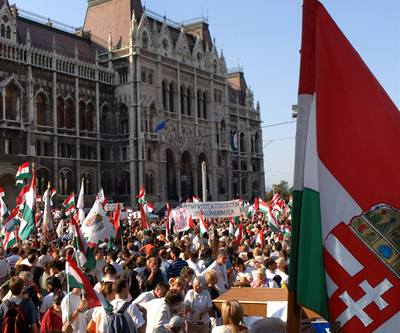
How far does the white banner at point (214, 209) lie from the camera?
58.1 feet

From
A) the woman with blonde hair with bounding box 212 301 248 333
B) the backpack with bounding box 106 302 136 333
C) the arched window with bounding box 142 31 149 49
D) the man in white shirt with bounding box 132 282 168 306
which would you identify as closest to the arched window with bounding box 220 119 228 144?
the arched window with bounding box 142 31 149 49

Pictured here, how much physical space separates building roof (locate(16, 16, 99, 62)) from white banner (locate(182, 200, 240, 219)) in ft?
86.0

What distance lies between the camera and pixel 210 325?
22.0ft

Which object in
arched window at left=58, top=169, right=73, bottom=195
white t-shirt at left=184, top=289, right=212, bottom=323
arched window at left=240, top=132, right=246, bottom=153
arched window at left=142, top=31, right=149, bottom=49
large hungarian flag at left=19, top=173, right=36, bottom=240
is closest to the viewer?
→ white t-shirt at left=184, top=289, right=212, bottom=323

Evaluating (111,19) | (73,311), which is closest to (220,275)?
(73,311)

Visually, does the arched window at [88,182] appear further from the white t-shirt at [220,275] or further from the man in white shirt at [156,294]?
the man in white shirt at [156,294]

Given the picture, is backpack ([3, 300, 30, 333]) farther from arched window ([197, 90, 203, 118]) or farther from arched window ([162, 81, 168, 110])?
arched window ([197, 90, 203, 118])

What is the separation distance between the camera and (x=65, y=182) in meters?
39.8

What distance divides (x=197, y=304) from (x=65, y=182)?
34.6m

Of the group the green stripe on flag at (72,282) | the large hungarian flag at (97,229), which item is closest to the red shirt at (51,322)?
the green stripe on flag at (72,282)

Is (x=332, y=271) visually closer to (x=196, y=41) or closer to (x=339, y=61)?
(x=339, y=61)

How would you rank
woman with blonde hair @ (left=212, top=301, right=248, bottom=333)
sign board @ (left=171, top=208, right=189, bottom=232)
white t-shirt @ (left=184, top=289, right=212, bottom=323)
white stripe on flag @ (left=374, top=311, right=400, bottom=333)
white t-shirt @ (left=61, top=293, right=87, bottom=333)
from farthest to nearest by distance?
sign board @ (left=171, top=208, right=189, bottom=232), white t-shirt @ (left=184, top=289, right=212, bottom=323), white t-shirt @ (left=61, top=293, right=87, bottom=333), woman with blonde hair @ (left=212, top=301, right=248, bottom=333), white stripe on flag @ (left=374, top=311, right=400, bottom=333)

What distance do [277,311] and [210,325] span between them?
207cm

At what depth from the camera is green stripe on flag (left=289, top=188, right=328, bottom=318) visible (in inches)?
112
